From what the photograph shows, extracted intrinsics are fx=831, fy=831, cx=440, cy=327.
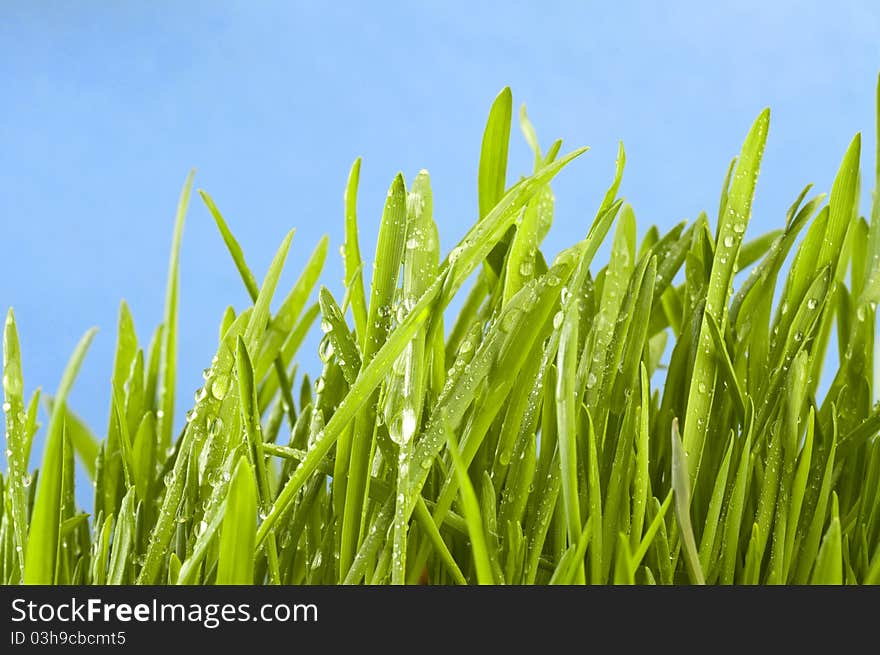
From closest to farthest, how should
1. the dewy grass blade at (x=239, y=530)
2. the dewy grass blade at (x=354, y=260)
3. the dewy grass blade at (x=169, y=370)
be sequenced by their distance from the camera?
1. the dewy grass blade at (x=239, y=530)
2. the dewy grass blade at (x=354, y=260)
3. the dewy grass blade at (x=169, y=370)

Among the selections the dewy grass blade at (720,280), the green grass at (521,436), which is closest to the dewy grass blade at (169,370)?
the green grass at (521,436)

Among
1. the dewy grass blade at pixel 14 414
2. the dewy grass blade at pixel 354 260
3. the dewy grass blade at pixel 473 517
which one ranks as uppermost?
the dewy grass blade at pixel 354 260

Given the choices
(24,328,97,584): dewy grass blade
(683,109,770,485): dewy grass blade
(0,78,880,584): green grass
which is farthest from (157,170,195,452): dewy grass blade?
(683,109,770,485): dewy grass blade

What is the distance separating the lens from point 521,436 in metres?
0.36

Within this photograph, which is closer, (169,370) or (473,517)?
(473,517)

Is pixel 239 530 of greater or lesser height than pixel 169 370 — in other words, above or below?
below

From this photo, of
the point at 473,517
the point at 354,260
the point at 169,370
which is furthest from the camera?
the point at 169,370

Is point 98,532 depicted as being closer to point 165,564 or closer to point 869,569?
point 165,564

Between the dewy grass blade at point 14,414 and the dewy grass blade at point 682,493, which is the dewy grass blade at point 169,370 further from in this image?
the dewy grass blade at point 682,493

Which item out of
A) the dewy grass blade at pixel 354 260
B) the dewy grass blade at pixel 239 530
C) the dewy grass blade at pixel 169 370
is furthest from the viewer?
the dewy grass blade at pixel 169 370

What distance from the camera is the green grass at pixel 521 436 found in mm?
315

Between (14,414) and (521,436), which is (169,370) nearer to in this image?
(14,414)

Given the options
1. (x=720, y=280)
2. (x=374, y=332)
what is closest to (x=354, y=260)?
(x=374, y=332)
